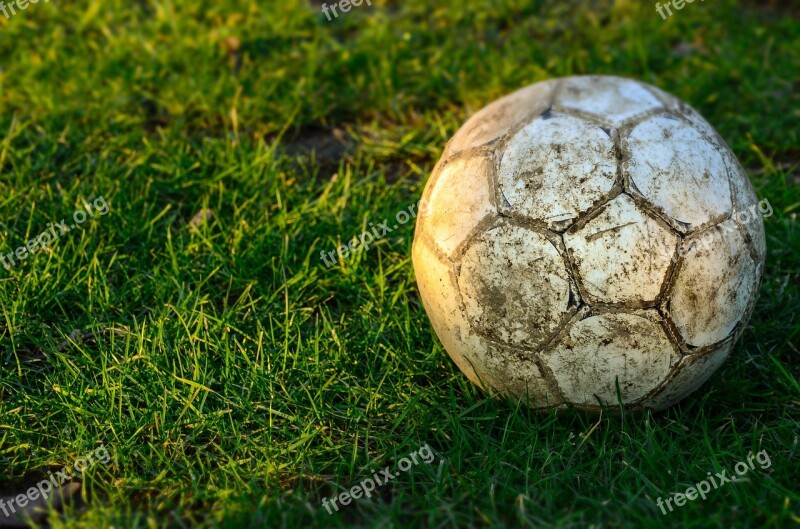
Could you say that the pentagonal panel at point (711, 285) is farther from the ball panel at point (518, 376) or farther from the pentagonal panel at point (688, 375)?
the ball panel at point (518, 376)

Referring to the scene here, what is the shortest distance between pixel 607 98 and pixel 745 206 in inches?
22.9

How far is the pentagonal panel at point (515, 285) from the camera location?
2504 millimetres

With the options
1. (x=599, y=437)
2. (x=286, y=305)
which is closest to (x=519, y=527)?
(x=599, y=437)

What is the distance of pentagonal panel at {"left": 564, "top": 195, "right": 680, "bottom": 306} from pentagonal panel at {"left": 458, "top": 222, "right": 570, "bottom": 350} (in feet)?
0.23

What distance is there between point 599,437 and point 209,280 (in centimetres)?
175

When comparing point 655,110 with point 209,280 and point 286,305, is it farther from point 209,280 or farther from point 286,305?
point 209,280

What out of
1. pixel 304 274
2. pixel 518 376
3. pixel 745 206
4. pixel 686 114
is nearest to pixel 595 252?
pixel 518 376

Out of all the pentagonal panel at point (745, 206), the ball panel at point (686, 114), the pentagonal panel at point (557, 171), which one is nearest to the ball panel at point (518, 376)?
the pentagonal panel at point (557, 171)

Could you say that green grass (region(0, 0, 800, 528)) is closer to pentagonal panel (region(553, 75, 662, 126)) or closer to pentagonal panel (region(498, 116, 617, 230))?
pentagonal panel (region(498, 116, 617, 230))

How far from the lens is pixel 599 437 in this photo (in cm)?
282

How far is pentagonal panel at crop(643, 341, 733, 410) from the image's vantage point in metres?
2.65

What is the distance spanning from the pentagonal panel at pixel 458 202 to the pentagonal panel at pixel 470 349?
0.28 ft

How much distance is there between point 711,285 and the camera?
2.56 metres

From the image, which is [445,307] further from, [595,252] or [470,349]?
[595,252]
